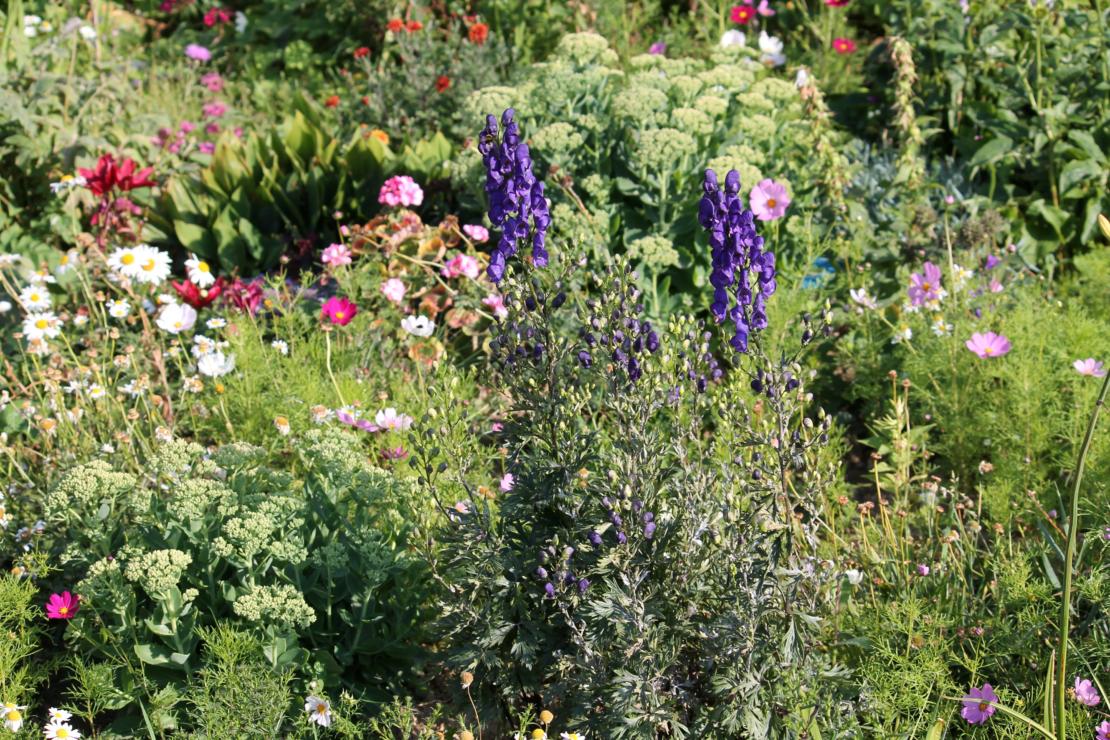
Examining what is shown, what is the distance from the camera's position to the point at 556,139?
366cm

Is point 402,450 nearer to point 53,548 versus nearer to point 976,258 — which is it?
point 53,548

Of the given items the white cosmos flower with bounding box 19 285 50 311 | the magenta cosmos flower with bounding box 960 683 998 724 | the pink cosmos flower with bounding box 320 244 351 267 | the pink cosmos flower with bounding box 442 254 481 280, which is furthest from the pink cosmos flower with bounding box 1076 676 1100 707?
the white cosmos flower with bounding box 19 285 50 311

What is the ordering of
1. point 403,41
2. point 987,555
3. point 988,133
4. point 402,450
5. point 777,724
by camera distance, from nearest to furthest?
1. point 777,724
2. point 987,555
3. point 402,450
4. point 988,133
5. point 403,41

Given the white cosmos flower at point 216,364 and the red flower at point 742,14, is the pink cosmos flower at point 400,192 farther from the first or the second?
the red flower at point 742,14

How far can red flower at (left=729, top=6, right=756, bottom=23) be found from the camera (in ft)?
19.2

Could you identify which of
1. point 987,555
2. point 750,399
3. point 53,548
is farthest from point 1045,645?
point 53,548

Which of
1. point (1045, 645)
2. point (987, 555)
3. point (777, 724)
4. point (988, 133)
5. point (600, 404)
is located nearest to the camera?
point (777, 724)

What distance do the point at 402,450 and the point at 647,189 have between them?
1.69 m

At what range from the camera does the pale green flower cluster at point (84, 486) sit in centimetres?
229

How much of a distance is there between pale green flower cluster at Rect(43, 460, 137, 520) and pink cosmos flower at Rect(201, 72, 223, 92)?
5136 mm

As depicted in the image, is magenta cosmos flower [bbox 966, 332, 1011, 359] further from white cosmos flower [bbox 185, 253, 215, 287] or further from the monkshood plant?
white cosmos flower [bbox 185, 253, 215, 287]

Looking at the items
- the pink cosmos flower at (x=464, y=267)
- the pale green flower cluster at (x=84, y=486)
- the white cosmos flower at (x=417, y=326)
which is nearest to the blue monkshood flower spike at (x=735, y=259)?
the pale green flower cluster at (x=84, y=486)

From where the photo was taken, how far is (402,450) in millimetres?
2922

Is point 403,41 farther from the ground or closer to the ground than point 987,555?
farther from the ground
